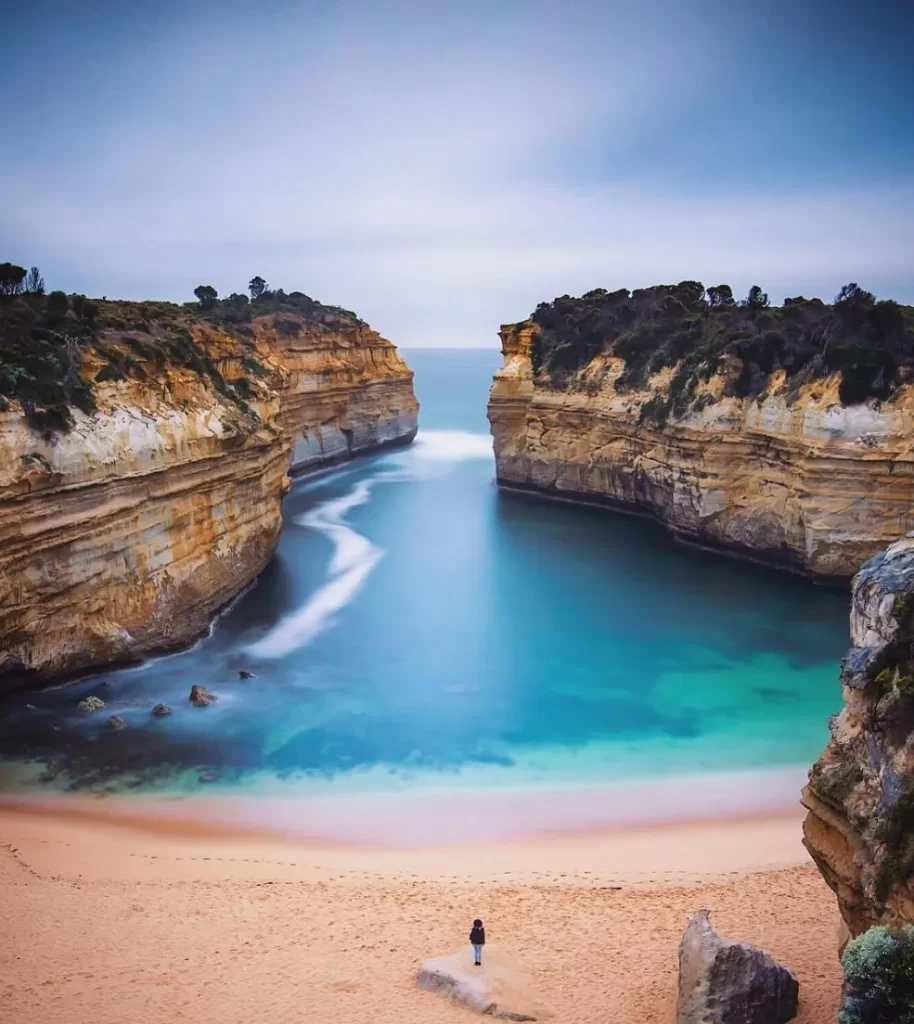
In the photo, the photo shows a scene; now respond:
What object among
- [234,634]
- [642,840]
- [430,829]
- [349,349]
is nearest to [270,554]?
[234,634]

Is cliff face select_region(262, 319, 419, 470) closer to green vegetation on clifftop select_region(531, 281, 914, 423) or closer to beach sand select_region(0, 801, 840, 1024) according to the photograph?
green vegetation on clifftop select_region(531, 281, 914, 423)

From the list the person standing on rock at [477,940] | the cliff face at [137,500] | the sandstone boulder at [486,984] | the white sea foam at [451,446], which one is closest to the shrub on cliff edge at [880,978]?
the sandstone boulder at [486,984]

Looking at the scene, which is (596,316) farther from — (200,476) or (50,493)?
(50,493)

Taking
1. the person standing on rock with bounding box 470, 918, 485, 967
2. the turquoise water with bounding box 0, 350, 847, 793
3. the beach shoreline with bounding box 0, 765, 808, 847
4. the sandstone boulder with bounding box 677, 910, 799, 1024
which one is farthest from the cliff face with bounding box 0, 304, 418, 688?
the sandstone boulder with bounding box 677, 910, 799, 1024

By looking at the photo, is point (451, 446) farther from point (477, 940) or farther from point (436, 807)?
point (477, 940)

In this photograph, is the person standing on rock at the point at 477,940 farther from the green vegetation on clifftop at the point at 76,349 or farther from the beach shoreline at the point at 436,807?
the green vegetation on clifftop at the point at 76,349

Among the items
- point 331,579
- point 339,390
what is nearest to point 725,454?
point 331,579
